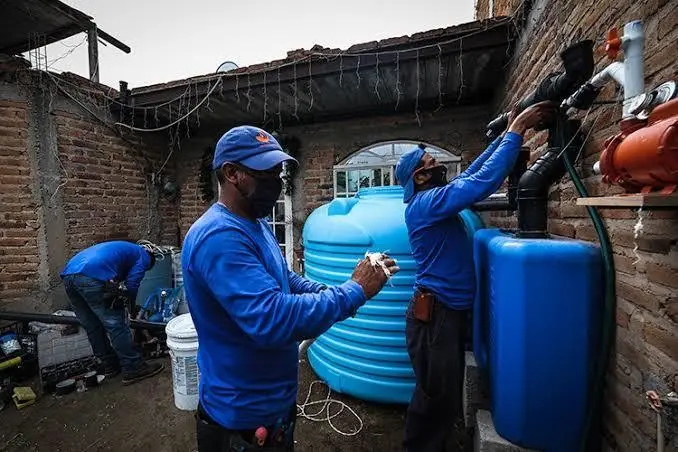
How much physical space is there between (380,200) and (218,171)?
1804mm

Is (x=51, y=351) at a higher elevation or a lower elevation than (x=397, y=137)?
lower

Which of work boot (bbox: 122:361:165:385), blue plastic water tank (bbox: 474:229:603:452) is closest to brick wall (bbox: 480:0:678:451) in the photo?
blue plastic water tank (bbox: 474:229:603:452)

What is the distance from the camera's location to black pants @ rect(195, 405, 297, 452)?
1227 mm

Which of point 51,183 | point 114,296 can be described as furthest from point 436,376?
point 51,183

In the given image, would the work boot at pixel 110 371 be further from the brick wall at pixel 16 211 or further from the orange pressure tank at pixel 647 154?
the orange pressure tank at pixel 647 154

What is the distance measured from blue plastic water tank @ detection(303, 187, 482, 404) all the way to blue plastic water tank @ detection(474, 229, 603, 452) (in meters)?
1.14

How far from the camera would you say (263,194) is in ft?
4.22

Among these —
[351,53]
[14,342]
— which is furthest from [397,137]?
[14,342]

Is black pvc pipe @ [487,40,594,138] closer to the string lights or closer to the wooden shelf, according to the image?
the wooden shelf

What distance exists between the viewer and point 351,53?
10.7 ft

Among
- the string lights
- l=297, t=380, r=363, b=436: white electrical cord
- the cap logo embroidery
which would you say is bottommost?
l=297, t=380, r=363, b=436: white electrical cord

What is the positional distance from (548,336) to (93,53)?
6.65 metres

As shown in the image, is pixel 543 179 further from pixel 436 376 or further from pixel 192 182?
pixel 192 182

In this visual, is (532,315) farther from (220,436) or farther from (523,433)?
(220,436)
